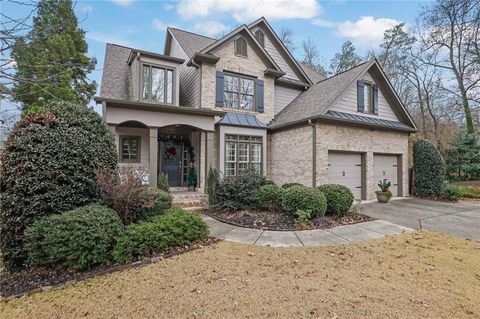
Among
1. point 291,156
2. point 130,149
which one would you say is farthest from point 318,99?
point 130,149

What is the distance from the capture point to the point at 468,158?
15.9 meters

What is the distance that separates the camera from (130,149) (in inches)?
417

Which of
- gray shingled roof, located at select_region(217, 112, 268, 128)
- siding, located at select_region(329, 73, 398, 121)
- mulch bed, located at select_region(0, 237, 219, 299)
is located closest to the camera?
mulch bed, located at select_region(0, 237, 219, 299)

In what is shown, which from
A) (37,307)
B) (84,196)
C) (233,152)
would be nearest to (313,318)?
(37,307)

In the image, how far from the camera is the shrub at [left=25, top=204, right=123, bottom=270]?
4.06 metres

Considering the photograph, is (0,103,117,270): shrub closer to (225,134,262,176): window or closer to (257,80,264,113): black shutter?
(225,134,262,176): window

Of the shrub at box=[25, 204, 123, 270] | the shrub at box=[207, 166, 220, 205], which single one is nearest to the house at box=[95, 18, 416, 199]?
the shrub at box=[207, 166, 220, 205]

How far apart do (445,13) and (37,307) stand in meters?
26.2

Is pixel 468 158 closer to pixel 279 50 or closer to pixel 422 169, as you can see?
pixel 422 169

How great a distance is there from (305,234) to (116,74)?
11.0 m

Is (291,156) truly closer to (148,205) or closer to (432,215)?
(432,215)

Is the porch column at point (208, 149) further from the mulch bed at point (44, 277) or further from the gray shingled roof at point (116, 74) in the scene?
the mulch bed at point (44, 277)

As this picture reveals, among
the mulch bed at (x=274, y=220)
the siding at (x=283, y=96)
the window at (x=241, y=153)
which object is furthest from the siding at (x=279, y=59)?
the mulch bed at (x=274, y=220)

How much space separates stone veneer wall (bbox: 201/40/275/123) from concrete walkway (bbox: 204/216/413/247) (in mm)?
6673
